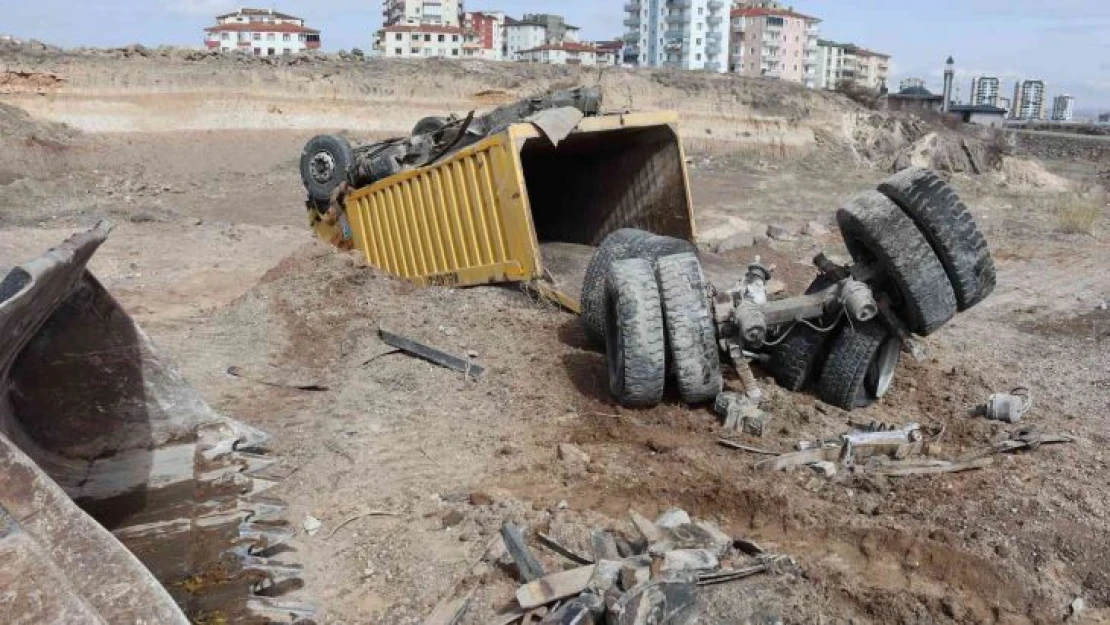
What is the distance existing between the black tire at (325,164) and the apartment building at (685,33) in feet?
229

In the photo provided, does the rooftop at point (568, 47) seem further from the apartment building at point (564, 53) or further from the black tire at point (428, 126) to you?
the black tire at point (428, 126)

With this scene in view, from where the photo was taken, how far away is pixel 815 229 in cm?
1356

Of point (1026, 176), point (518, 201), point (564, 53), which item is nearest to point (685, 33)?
point (564, 53)

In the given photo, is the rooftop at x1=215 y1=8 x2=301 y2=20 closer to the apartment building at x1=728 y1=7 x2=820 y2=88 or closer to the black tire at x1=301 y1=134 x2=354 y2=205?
the apartment building at x1=728 y1=7 x2=820 y2=88

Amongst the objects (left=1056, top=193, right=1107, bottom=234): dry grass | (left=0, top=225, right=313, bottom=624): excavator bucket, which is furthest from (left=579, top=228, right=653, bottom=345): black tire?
(left=1056, top=193, right=1107, bottom=234): dry grass

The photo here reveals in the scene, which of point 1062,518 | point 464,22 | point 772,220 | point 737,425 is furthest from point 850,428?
point 464,22

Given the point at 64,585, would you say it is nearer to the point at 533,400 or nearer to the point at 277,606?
the point at 277,606

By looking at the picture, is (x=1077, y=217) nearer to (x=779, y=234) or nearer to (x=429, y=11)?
(x=779, y=234)

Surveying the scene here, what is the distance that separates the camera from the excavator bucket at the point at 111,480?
298cm

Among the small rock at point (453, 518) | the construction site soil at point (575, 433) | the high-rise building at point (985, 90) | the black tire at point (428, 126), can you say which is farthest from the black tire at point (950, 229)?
the high-rise building at point (985, 90)

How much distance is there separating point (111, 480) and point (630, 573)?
113 inches

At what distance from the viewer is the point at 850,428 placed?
5645mm

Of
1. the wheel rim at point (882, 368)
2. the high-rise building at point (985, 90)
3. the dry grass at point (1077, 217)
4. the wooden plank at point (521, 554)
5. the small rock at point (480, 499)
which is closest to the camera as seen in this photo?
the wooden plank at point (521, 554)

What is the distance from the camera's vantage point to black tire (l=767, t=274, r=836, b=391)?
6.02 meters
